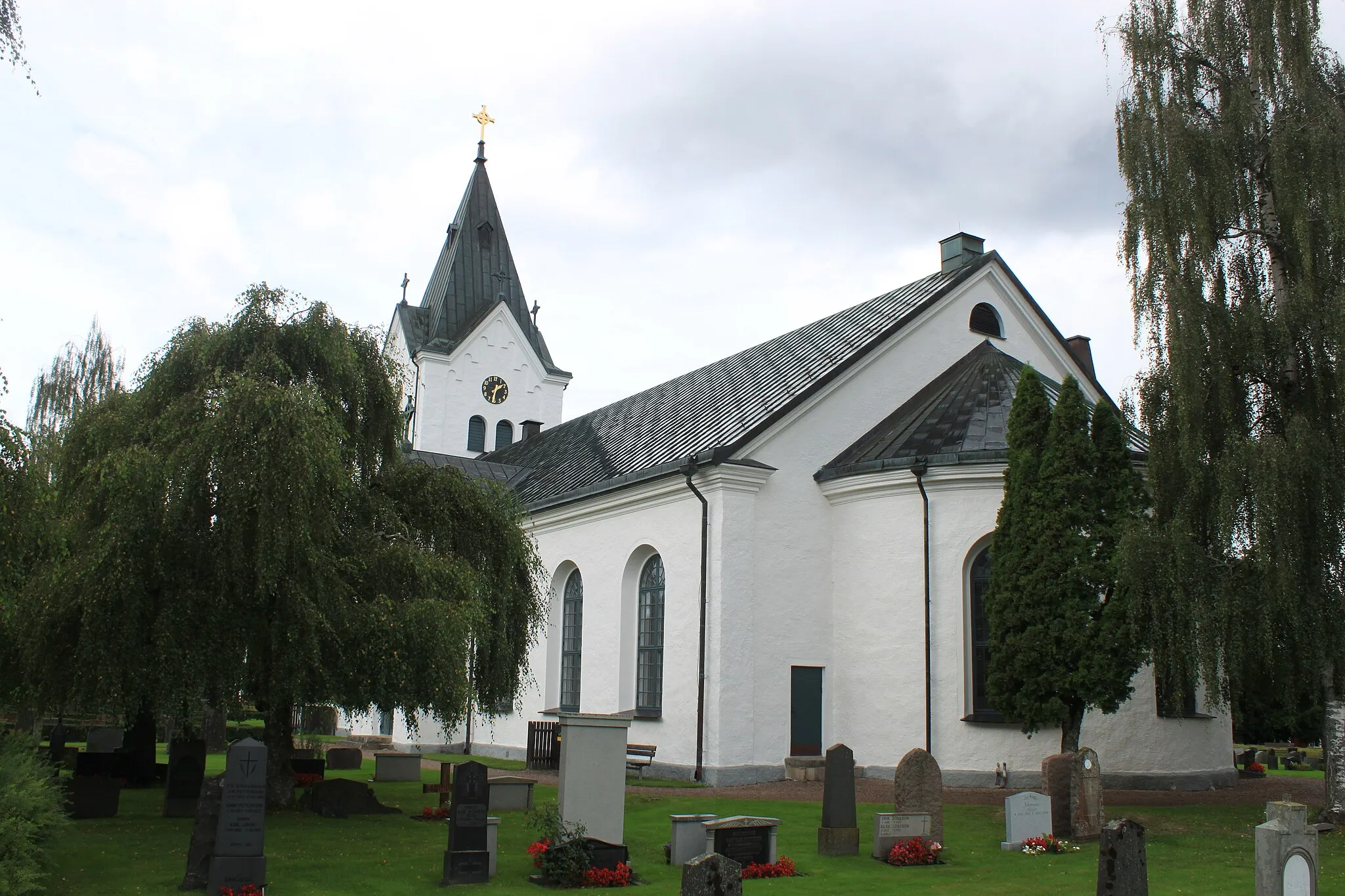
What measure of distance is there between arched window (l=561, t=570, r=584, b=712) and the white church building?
0.05 meters

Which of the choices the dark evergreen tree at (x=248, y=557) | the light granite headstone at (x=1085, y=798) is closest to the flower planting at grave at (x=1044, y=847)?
the light granite headstone at (x=1085, y=798)

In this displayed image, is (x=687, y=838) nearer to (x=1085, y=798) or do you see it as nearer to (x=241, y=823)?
(x=241, y=823)

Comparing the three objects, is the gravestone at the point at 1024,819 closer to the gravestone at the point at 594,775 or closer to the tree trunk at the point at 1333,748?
the tree trunk at the point at 1333,748

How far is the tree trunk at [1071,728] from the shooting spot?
1515 centimetres

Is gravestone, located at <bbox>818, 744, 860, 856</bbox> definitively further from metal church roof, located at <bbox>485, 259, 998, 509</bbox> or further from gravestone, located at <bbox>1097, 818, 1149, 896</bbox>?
metal church roof, located at <bbox>485, 259, 998, 509</bbox>

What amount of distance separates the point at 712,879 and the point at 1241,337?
11135mm

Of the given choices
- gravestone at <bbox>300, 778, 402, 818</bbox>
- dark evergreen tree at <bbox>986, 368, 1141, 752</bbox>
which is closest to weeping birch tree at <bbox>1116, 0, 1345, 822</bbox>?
dark evergreen tree at <bbox>986, 368, 1141, 752</bbox>

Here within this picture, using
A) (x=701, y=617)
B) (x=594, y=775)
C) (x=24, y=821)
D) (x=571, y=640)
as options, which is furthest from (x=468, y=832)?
(x=571, y=640)

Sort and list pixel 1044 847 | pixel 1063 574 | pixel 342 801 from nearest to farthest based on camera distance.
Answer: pixel 1044 847 → pixel 342 801 → pixel 1063 574

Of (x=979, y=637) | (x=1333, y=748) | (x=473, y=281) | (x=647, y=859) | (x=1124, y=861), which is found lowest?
(x=647, y=859)

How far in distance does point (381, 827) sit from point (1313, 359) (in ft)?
42.4

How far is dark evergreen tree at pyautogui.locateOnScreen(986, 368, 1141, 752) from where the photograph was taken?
1489 centimetres

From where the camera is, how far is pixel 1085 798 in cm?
1259

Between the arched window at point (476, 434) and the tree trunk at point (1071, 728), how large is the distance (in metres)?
28.2
